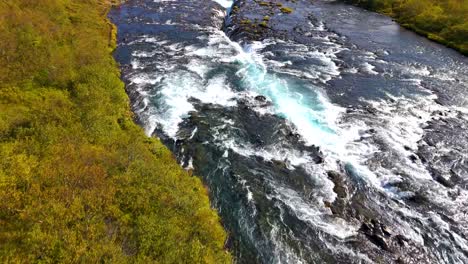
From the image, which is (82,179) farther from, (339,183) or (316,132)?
(316,132)

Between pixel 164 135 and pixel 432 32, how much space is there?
5465 centimetres

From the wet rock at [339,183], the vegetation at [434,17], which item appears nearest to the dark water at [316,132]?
the wet rock at [339,183]

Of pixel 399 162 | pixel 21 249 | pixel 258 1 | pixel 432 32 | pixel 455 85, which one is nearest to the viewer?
pixel 21 249

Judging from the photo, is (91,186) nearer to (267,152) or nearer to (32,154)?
(32,154)

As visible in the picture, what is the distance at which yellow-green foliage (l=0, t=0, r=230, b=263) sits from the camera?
18922 mm

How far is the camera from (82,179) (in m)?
22.8

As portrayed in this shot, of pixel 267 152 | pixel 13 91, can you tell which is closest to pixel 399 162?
pixel 267 152

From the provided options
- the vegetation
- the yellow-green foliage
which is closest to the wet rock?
the yellow-green foliage

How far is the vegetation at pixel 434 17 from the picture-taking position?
57875 mm

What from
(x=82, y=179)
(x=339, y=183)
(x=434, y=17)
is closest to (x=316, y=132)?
(x=339, y=183)

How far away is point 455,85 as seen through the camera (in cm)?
4472

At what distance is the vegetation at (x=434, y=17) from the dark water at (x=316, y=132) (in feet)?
10.8

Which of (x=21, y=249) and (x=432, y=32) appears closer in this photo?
(x=21, y=249)

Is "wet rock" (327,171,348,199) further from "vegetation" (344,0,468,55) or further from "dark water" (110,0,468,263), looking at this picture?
"vegetation" (344,0,468,55)
